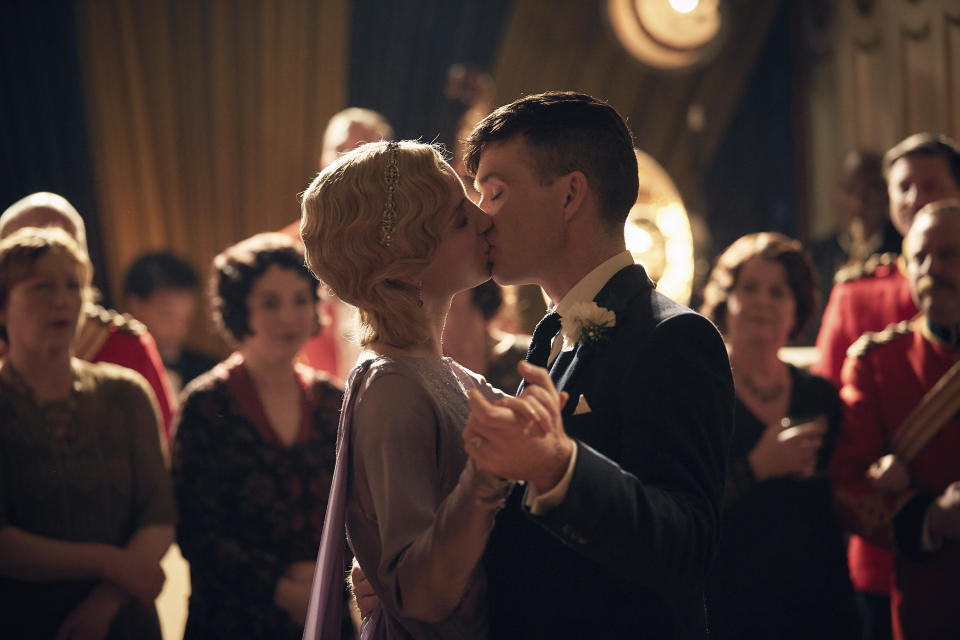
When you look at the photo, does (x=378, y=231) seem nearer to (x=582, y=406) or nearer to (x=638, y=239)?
(x=582, y=406)

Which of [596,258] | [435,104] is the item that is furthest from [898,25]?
[596,258]

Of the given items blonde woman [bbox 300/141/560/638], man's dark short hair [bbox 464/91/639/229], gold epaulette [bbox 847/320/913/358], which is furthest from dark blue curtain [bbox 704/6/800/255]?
blonde woman [bbox 300/141/560/638]

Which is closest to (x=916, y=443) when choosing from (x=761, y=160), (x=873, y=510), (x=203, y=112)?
(x=873, y=510)

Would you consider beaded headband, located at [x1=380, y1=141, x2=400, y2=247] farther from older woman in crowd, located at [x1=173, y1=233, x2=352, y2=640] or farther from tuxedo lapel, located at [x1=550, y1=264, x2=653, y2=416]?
older woman in crowd, located at [x1=173, y1=233, x2=352, y2=640]

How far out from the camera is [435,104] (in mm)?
6582

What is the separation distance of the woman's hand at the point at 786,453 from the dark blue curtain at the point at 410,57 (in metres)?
4.06

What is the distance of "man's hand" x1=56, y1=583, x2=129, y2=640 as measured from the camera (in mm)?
2613

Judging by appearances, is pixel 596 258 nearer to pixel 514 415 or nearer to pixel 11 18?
pixel 514 415

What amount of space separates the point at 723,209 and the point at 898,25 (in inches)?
70.5

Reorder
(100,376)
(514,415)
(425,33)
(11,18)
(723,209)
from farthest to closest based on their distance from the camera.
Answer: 1. (723,209)
2. (425,33)
3. (11,18)
4. (100,376)
5. (514,415)

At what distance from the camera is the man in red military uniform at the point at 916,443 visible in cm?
262

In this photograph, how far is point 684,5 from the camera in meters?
5.31

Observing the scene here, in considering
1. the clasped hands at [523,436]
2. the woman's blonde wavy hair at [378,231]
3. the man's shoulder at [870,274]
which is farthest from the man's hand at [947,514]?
the clasped hands at [523,436]

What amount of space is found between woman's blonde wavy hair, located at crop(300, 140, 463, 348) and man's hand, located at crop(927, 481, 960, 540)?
1.63 m
